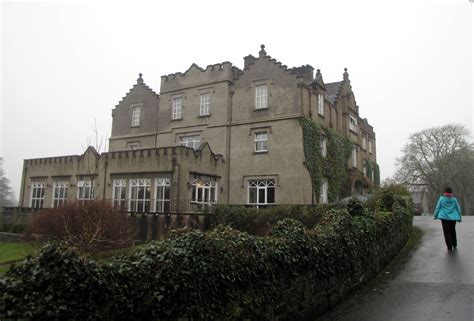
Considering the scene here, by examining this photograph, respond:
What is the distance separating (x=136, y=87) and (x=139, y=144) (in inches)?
232

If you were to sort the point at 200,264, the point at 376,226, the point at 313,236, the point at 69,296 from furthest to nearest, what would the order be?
the point at 376,226 → the point at 313,236 → the point at 200,264 → the point at 69,296

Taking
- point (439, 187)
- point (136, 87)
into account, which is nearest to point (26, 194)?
point (136, 87)

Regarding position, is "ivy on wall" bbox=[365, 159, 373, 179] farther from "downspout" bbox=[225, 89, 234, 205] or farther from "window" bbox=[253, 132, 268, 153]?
"downspout" bbox=[225, 89, 234, 205]

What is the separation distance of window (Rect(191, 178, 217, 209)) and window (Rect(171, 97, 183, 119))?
763 cm

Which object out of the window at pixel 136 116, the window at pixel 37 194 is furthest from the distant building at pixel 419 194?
the window at pixel 37 194

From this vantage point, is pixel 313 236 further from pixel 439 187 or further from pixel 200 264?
pixel 439 187

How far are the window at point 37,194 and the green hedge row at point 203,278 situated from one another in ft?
97.1

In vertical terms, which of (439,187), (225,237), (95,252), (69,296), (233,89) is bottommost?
(95,252)

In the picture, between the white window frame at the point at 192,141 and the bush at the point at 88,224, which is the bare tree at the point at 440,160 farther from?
the bush at the point at 88,224

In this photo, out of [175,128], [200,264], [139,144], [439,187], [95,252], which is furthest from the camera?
[439,187]

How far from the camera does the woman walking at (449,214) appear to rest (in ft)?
38.4

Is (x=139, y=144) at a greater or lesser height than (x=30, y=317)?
greater

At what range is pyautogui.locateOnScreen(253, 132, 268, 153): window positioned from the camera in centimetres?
2705

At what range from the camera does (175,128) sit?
3109 cm
